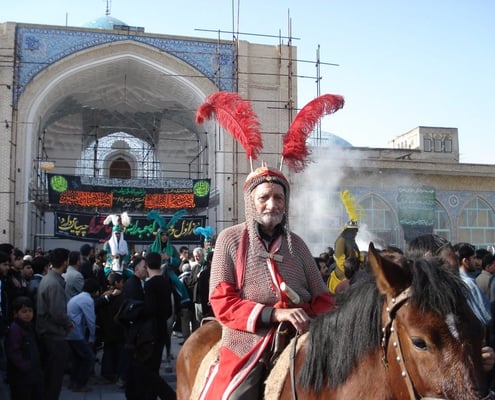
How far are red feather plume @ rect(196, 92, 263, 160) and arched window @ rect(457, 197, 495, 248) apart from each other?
19.9 m

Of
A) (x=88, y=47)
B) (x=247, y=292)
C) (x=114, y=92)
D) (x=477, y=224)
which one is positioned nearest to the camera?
(x=247, y=292)

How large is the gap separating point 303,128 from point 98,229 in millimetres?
14525

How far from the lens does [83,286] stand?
7055mm

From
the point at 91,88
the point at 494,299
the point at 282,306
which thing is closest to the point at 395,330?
the point at 282,306

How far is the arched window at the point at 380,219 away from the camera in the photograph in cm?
2003

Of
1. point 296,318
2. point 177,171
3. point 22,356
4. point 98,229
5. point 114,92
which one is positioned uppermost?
point 114,92

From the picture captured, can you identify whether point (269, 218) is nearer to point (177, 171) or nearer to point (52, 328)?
point (52, 328)

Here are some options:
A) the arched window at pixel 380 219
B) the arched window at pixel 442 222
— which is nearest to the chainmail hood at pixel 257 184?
the arched window at pixel 380 219

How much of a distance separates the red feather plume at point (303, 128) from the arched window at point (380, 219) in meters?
17.3

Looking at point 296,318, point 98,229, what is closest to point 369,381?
point 296,318

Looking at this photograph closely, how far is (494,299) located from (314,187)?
1422 centimetres

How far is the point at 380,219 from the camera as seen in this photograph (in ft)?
66.3

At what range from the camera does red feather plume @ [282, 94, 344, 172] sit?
292cm

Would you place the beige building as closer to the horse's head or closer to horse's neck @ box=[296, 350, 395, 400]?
horse's neck @ box=[296, 350, 395, 400]
